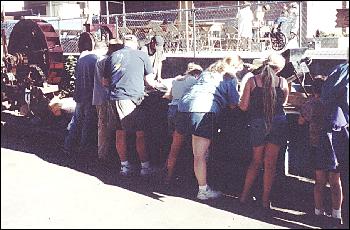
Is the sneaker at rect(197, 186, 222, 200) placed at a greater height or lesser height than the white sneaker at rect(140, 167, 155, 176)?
lesser

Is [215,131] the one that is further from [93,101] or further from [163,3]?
[163,3]

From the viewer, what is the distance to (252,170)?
18.0ft

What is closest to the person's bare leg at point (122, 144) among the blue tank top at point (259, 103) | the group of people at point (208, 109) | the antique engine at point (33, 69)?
the group of people at point (208, 109)

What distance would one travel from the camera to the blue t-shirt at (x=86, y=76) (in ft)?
24.9

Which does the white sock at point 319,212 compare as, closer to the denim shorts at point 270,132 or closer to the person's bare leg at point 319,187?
the person's bare leg at point 319,187

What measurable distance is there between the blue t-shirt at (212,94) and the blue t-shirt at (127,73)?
41.6 inches

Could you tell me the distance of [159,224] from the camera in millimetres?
5195

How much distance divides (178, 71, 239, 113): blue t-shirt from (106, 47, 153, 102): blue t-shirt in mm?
1057

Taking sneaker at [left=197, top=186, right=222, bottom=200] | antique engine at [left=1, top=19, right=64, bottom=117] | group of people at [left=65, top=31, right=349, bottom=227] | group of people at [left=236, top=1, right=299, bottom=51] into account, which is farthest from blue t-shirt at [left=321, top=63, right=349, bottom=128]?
antique engine at [left=1, top=19, right=64, bottom=117]

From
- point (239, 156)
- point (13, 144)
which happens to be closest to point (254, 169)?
point (239, 156)

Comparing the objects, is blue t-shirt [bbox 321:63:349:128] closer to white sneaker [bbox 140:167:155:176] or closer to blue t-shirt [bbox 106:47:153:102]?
blue t-shirt [bbox 106:47:153:102]

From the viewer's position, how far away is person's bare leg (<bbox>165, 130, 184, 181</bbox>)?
242 inches

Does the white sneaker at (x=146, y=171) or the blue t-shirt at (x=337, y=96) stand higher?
the blue t-shirt at (x=337, y=96)

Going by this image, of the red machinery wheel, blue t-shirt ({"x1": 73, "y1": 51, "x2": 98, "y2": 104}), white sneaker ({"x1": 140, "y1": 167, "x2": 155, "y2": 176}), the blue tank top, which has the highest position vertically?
the red machinery wheel
